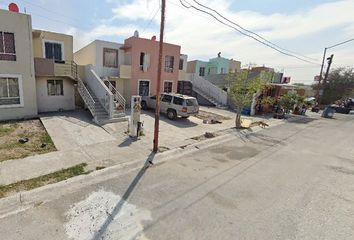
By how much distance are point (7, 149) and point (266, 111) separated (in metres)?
21.8

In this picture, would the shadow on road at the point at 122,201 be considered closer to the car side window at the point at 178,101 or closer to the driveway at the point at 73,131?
the driveway at the point at 73,131

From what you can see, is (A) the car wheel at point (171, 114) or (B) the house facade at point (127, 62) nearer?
(A) the car wheel at point (171, 114)

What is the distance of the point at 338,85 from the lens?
105ft

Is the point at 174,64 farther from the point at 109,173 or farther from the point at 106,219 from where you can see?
the point at 106,219

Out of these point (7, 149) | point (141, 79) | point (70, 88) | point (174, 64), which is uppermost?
point (174, 64)

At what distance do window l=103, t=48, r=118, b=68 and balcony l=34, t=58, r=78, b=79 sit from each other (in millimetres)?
3369

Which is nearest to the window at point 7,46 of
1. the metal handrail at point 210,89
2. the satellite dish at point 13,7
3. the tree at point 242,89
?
the satellite dish at point 13,7

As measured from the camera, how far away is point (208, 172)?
704 centimetres

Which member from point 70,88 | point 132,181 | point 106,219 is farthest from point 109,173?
point 70,88

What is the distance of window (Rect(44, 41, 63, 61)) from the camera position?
1488 cm

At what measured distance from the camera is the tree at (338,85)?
3152cm

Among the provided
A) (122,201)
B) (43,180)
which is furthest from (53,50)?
(122,201)

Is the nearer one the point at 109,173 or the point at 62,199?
the point at 62,199

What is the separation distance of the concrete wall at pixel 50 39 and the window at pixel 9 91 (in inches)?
121
